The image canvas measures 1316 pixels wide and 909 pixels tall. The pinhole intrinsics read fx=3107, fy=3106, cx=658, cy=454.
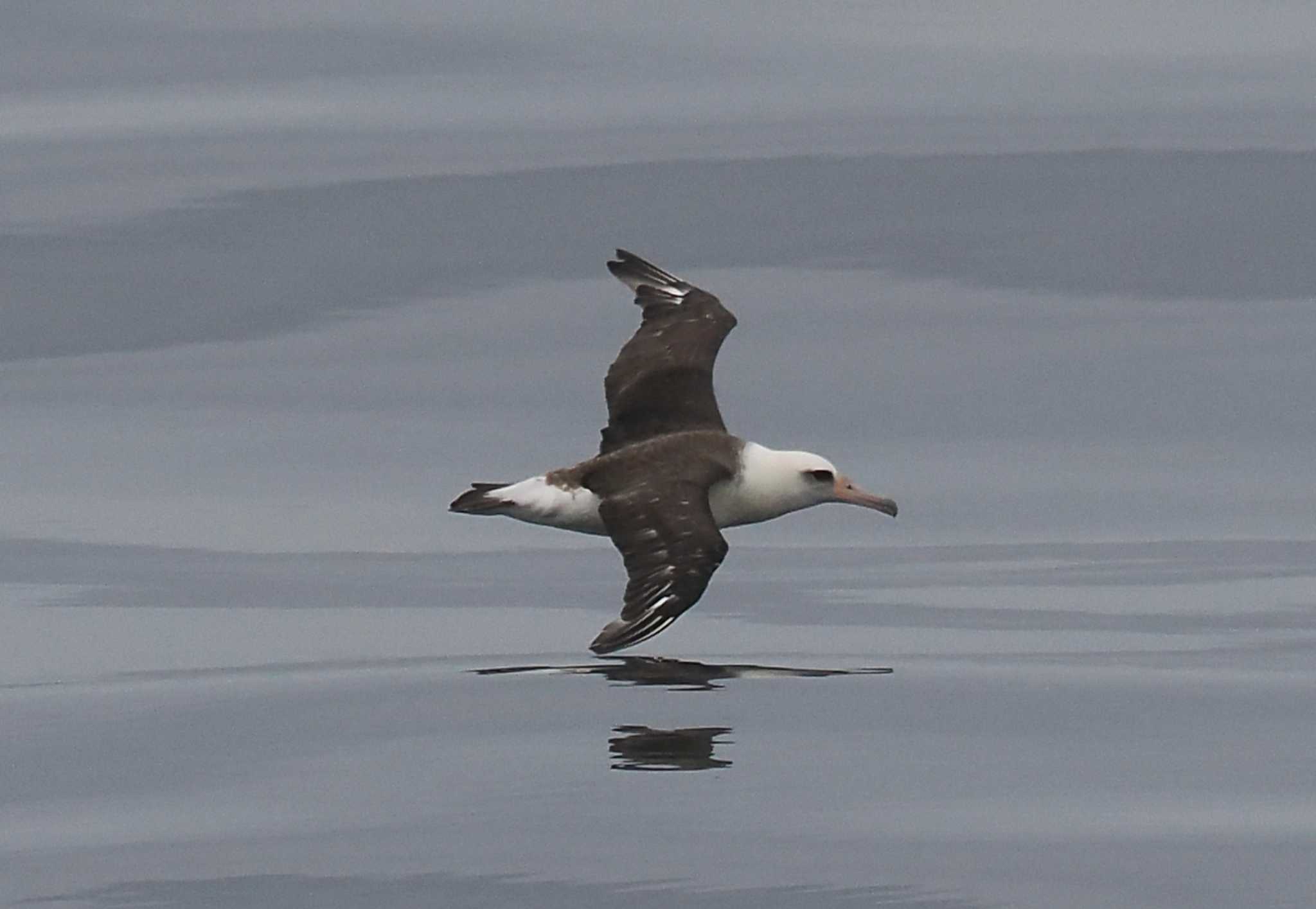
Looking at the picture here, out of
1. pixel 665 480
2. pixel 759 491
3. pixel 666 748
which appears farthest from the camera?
pixel 759 491

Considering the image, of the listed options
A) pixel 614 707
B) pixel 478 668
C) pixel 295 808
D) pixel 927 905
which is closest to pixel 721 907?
pixel 927 905

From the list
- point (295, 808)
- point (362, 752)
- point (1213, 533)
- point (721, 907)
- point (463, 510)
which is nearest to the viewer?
point (721, 907)

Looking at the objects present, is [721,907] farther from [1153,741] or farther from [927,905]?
[1153,741]

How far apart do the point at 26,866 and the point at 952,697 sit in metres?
3.35

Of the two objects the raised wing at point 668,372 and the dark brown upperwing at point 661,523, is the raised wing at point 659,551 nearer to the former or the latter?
the dark brown upperwing at point 661,523

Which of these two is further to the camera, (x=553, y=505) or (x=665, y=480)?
(x=553, y=505)

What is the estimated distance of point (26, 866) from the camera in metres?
8.09

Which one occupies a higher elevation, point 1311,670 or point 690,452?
point 690,452

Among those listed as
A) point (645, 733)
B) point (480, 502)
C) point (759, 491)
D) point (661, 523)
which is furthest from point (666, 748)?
point (759, 491)

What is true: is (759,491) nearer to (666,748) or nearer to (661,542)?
(661,542)

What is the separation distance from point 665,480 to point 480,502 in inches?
31.0

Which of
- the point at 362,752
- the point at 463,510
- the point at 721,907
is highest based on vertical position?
the point at 463,510

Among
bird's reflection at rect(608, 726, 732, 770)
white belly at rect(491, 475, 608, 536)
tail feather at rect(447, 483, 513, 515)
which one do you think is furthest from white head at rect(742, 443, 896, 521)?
bird's reflection at rect(608, 726, 732, 770)

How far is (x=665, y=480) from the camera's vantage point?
12031 mm
